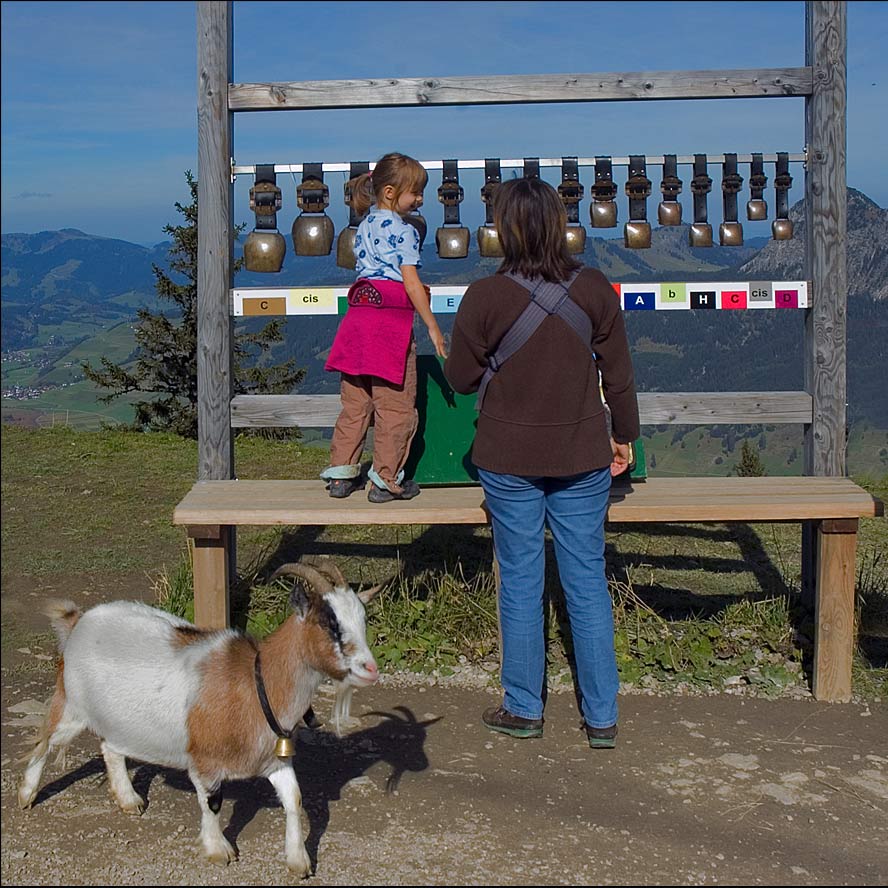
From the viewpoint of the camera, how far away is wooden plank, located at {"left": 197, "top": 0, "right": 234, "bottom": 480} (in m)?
5.86

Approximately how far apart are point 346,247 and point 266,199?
493mm

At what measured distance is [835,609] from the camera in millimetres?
5375

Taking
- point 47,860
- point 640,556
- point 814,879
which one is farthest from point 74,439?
point 814,879

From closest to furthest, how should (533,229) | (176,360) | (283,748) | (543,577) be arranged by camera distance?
1. (283,748)
2. (533,229)
3. (543,577)
4. (176,360)

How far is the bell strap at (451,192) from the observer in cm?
602

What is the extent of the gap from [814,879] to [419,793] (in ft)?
4.50

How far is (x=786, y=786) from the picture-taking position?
459cm

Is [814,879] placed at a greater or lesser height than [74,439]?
lesser

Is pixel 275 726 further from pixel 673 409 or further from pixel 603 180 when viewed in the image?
pixel 603 180

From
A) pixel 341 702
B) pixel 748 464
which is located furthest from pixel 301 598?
pixel 748 464

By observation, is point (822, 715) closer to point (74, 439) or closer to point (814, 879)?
point (814, 879)

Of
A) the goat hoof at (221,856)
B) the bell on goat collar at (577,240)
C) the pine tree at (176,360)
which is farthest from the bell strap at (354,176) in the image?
the pine tree at (176,360)

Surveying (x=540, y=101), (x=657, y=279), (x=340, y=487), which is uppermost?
(x=540, y=101)

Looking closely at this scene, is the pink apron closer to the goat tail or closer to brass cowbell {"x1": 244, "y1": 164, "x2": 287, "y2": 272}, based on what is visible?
brass cowbell {"x1": 244, "y1": 164, "x2": 287, "y2": 272}
